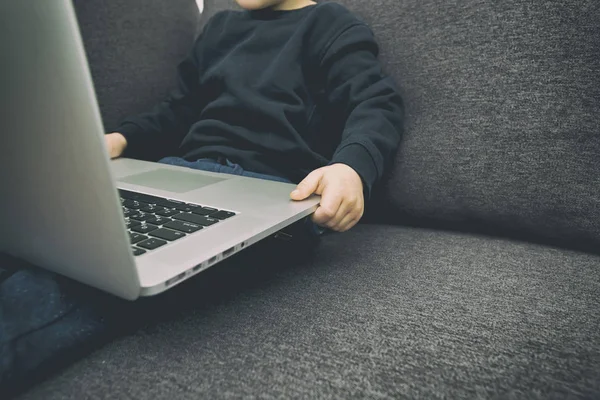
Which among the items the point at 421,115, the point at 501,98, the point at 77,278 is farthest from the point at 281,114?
the point at 77,278

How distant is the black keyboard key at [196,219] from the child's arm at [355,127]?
122mm

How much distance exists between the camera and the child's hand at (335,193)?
544mm

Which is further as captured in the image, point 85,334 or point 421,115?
point 421,115

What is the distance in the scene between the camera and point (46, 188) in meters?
0.34

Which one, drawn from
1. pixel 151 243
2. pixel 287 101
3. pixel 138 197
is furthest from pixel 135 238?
pixel 287 101

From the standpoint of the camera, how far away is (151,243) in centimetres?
40

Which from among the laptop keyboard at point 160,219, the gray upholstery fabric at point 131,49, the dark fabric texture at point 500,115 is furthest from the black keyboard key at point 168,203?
the gray upholstery fabric at point 131,49

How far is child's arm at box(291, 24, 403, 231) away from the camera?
57 cm

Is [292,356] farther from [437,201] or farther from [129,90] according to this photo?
[129,90]

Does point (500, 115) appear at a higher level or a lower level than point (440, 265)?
higher

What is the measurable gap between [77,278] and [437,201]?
1.69 feet

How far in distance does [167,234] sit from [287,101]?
1.43 ft

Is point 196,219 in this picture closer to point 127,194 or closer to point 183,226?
point 183,226

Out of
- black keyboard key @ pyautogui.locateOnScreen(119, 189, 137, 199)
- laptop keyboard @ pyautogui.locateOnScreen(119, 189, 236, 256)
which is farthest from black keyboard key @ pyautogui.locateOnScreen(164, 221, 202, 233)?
black keyboard key @ pyautogui.locateOnScreen(119, 189, 137, 199)
